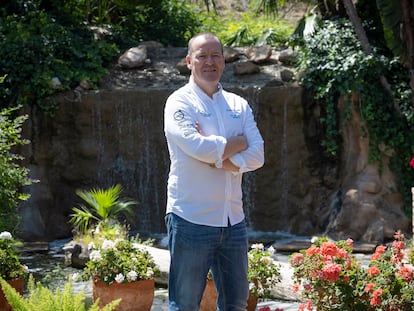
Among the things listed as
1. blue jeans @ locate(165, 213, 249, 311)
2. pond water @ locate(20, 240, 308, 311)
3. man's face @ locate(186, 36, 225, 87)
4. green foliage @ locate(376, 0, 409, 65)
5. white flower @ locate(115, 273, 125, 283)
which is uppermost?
green foliage @ locate(376, 0, 409, 65)

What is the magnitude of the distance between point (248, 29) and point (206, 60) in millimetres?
12354

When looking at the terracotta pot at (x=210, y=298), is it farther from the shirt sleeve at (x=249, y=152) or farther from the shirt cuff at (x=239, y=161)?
the shirt cuff at (x=239, y=161)

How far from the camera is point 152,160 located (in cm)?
1191

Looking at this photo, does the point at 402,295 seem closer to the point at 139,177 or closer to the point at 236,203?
the point at 236,203

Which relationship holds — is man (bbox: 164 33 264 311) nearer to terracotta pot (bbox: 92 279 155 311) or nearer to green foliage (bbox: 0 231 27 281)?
terracotta pot (bbox: 92 279 155 311)

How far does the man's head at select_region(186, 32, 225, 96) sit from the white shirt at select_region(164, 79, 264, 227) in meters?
0.07

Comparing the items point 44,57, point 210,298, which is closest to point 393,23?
point 44,57

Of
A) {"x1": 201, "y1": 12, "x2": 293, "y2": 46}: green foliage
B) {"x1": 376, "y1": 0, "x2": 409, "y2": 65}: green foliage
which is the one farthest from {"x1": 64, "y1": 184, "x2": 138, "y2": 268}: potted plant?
{"x1": 201, "y1": 12, "x2": 293, "y2": 46}: green foliage

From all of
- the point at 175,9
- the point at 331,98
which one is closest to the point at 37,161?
the point at 331,98

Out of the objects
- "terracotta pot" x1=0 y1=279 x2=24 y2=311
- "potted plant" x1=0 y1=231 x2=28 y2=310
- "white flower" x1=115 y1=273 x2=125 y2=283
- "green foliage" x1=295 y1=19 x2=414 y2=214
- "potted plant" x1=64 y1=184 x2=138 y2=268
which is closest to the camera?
"terracotta pot" x1=0 y1=279 x2=24 y2=311

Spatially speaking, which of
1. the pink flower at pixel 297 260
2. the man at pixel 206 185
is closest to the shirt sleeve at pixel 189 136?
the man at pixel 206 185

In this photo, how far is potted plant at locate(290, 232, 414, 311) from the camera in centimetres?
507

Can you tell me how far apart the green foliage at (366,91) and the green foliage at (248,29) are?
3.18 m

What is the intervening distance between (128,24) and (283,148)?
17.2 ft
